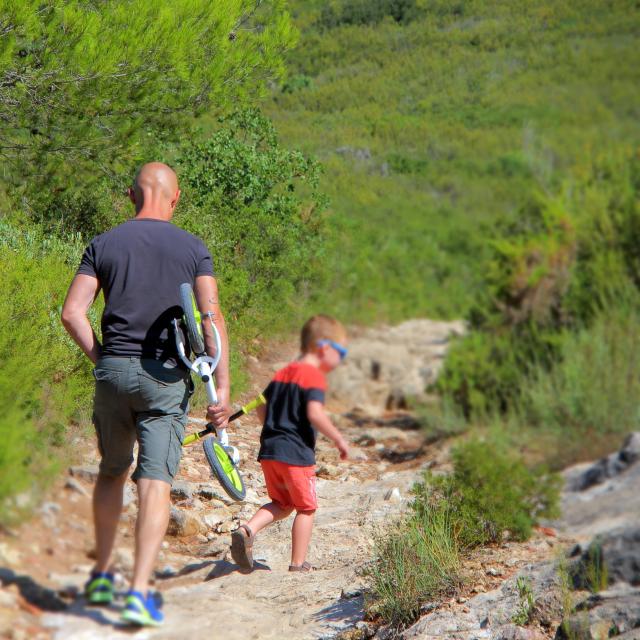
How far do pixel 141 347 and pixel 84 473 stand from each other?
34 cm

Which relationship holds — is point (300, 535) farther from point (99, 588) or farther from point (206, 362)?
point (99, 588)

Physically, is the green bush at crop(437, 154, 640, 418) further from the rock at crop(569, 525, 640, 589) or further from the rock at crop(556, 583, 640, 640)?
the rock at crop(556, 583, 640, 640)

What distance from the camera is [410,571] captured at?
11.2 feet

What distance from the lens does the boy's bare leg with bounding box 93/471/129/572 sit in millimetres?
2135

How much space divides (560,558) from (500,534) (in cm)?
78

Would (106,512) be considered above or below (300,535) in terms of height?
above

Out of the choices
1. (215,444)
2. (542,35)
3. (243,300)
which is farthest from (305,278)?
(215,444)

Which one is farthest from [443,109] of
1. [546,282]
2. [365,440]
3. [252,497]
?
[252,497]

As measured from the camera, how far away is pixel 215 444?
8.51 ft

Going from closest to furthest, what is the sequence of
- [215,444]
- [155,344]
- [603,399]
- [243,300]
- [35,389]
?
[155,344], [215,444], [35,389], [603,399], [243,300]

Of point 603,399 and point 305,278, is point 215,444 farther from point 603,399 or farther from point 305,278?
point 305,278

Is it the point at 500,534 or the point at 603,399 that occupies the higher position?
the point at 603,399

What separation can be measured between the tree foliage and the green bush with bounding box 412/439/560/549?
10.0 feet

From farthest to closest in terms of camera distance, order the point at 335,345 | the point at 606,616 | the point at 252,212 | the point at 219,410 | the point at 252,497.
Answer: the point at 252,212 → the point at 252,497 → the point at 606,616 → the point at 335,345 → the point at 219,410
